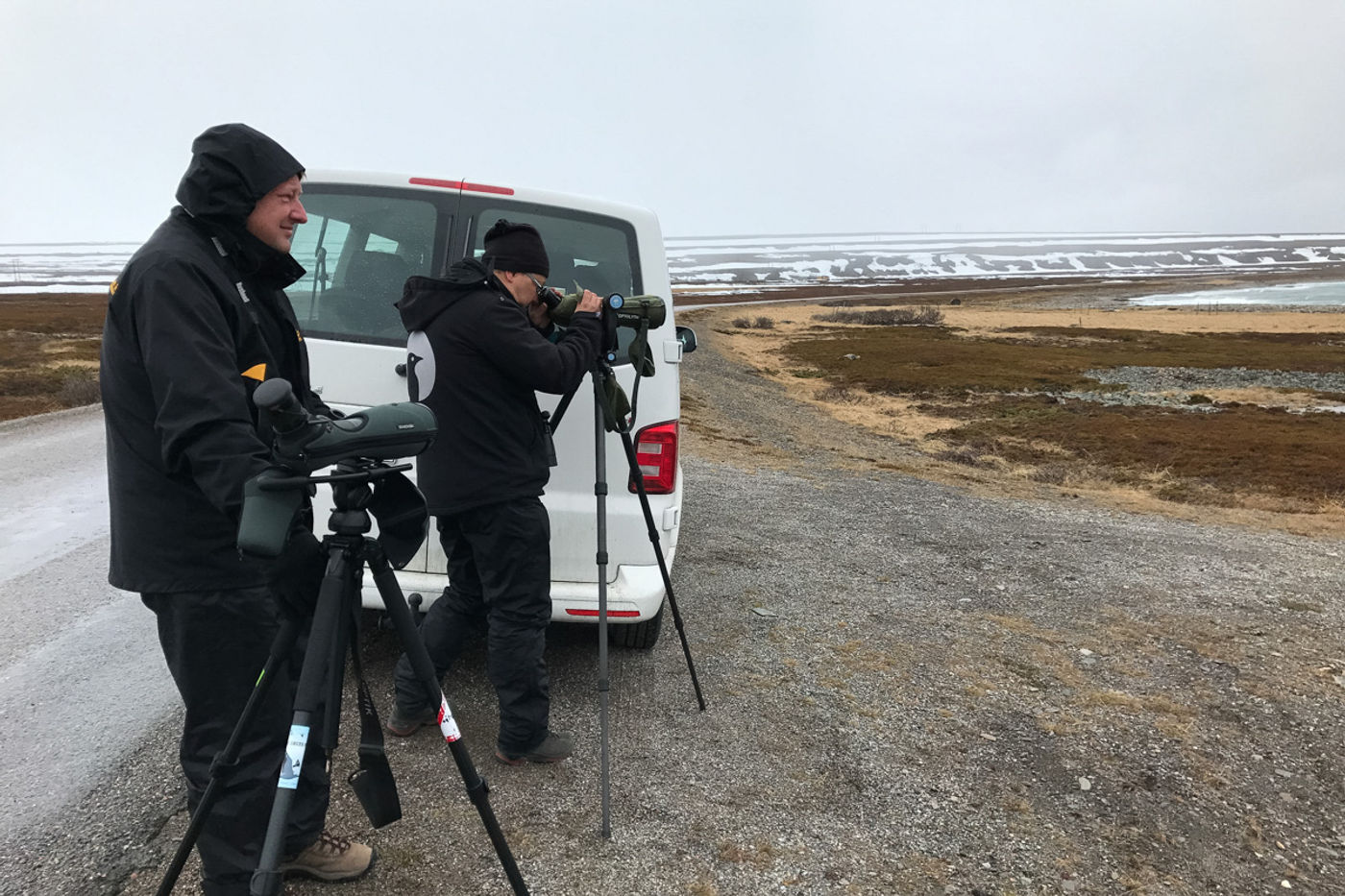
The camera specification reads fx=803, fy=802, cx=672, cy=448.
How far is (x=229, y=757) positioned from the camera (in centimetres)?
200

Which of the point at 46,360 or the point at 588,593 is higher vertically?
the point at 588,593

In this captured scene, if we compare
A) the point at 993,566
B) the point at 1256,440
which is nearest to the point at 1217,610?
the point at 993,566

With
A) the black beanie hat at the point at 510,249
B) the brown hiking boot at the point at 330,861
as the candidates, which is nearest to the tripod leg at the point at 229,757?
the brown hiking boot at the point at 330,861

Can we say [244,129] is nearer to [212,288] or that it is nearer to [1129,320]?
[212,288]

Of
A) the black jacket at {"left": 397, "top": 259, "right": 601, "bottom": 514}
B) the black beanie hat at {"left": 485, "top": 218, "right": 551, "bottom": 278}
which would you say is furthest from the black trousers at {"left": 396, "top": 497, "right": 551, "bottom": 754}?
the black beanie hat at {"left": 485, "top": 218, "right": 551, "bottom": 278}

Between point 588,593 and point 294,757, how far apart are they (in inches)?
81.7

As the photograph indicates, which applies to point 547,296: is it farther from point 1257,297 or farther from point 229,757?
point 1257,297

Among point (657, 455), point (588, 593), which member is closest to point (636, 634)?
point (588, 593)

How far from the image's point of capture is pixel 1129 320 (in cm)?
5488

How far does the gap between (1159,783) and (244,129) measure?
14.1 feet

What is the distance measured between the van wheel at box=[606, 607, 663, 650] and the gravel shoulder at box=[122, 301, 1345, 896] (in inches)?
4.8

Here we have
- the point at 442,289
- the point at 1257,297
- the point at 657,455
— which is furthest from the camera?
the point at 1257,297

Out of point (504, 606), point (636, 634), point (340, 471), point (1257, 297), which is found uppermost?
point (1257, 297)

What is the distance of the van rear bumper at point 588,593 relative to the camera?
3.79 metres
